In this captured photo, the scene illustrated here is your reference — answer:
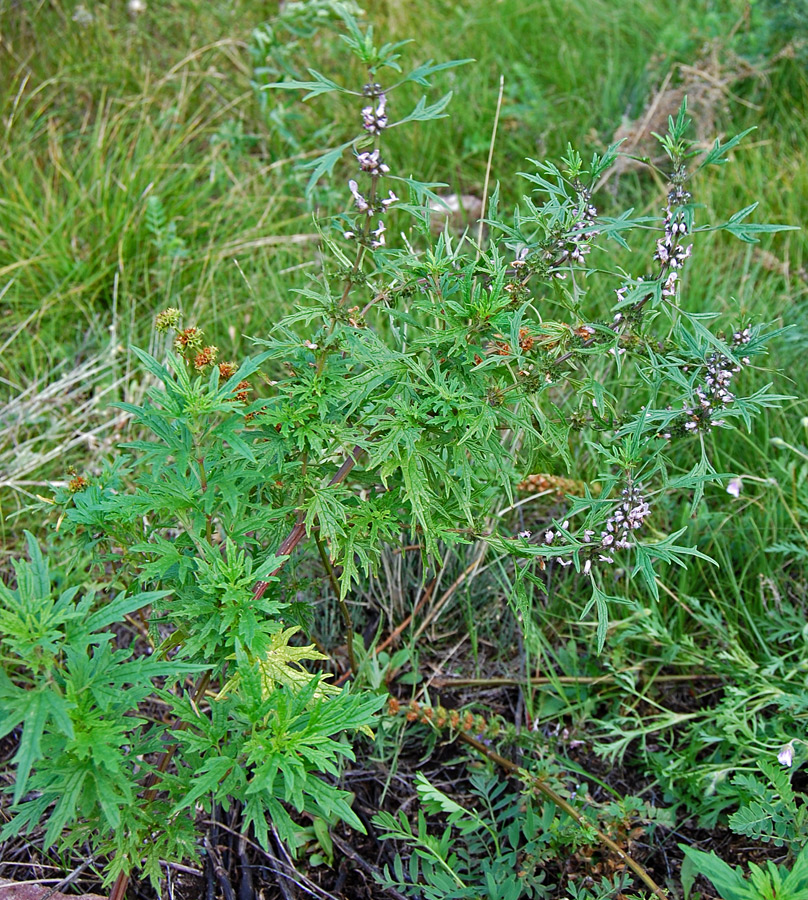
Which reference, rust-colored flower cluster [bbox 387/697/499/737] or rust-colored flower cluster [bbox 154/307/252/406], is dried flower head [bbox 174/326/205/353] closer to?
rust-colored flower cluster [bbox 154/307/252/406]

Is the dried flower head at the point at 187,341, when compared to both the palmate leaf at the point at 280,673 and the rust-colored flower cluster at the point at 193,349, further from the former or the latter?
the palmate leaf at the point at 280,673

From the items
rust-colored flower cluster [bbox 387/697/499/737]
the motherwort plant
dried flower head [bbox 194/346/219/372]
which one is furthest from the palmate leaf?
dried flower head [bbox 194/346/219/372]

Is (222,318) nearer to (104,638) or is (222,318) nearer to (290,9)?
(290,9)

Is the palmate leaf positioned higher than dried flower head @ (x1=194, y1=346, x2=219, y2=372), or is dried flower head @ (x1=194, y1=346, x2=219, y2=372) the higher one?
dried flower head @ (x1=194, y1=346, x2=219, y2=372)

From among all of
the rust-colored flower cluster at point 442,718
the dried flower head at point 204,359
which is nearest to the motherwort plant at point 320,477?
the dried flower head at point 204,359

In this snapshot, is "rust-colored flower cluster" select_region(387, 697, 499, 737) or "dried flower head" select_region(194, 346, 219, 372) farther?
"rust-colored flower cluster" select_region(387, 697, 499, 737)

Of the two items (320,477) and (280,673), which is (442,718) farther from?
(320,477)

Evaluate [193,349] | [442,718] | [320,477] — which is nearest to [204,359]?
[193,349]

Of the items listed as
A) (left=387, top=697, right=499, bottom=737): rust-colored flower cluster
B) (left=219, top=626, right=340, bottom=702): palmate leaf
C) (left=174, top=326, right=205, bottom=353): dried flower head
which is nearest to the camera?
(left=219, top=626, right=340, bottom=702): palmate leaf

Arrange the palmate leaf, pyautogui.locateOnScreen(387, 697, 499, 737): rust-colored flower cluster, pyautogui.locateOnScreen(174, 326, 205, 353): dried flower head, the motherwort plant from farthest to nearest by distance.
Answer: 1. pyautogui.locateOnScreen(387, 697, 499, 737): rust-colored flower cluster
2. pyautogui.locateOnScreen(174, 326, 205, 353): dried flower head
3. the palmate leaf
4. the motherwort plant

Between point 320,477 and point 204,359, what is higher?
point 204,359

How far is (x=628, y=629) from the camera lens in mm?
2264

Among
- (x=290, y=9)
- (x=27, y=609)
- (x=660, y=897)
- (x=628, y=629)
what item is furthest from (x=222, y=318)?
(x=660, y=897)

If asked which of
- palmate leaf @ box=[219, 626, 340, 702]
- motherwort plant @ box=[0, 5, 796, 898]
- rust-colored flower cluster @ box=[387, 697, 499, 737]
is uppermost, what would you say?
motherwort plant @ box=[0, 5, 796, 898]
